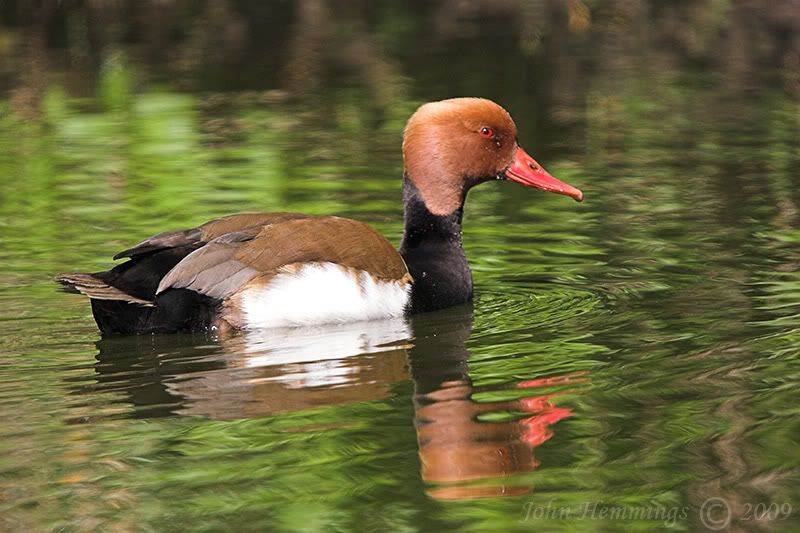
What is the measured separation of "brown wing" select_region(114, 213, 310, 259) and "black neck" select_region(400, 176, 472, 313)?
0.76m

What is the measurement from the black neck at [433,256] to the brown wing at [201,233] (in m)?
0.76

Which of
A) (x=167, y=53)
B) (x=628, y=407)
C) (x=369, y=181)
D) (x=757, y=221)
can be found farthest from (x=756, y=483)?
(x=167, y=53)

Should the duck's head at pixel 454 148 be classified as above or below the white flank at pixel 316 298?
above

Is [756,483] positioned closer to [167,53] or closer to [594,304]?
[594,304]

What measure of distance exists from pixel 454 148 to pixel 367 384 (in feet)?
6.90

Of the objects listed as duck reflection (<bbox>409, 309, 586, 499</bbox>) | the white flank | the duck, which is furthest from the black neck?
duck reflection (<bbox>409, 309, 586, 499</bbox>)

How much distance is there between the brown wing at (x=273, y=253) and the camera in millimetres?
6844

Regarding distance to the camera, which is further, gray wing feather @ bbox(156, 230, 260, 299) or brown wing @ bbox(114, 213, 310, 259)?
brown wing @ bbox(114, 213, 310, 259)

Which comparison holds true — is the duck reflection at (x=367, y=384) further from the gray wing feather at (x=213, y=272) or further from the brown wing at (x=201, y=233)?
the brown wing at (x=201, y=233)

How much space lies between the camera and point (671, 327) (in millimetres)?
7012

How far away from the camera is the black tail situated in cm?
679

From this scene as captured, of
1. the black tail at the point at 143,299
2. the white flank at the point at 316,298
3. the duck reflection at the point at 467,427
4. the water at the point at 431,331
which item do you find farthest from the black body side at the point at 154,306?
the duck reflection at the point at 467,427

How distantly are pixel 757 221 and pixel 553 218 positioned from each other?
129cm

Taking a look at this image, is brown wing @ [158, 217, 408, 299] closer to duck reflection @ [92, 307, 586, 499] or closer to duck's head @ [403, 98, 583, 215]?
duck reflection @ [92, 307, 586, 499]
